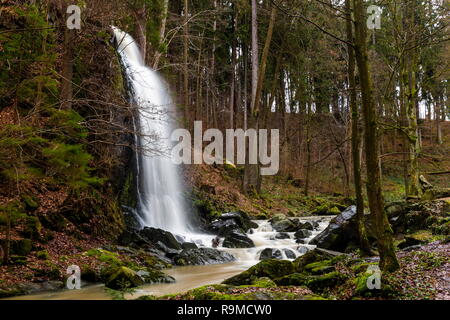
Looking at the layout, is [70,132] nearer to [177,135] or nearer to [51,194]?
[51,194]

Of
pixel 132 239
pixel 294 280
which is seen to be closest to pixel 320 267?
pixel 294 280

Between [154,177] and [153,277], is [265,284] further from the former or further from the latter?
[154,177]

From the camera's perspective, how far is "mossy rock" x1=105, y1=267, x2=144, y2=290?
25.2 ft

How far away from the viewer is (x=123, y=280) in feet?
25.5

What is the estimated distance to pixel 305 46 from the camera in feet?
83.3

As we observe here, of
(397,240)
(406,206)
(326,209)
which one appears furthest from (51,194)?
(326,209)

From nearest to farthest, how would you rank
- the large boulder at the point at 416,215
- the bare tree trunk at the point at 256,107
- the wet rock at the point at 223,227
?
the large boulder at the point at 416,215, the wet rock at the point at 223,227, the bare tree trunk at the point at 256,107

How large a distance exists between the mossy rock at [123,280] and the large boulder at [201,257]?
2721 millimetres

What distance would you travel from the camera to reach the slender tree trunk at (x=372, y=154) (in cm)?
628

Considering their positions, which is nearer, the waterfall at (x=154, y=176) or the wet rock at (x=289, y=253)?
the wet rock at (x=289, y=253)

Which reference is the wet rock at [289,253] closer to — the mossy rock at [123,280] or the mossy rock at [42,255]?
the mossy rock at [123,280]

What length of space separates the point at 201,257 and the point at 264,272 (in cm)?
359

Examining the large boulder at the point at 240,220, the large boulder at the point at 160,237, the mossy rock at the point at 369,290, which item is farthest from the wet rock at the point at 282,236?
the mossy rock at the point at 369,290

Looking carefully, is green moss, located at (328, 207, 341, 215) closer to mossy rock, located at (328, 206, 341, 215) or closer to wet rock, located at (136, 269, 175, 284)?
mossy rock, located at (328, 206, 341, 215)
